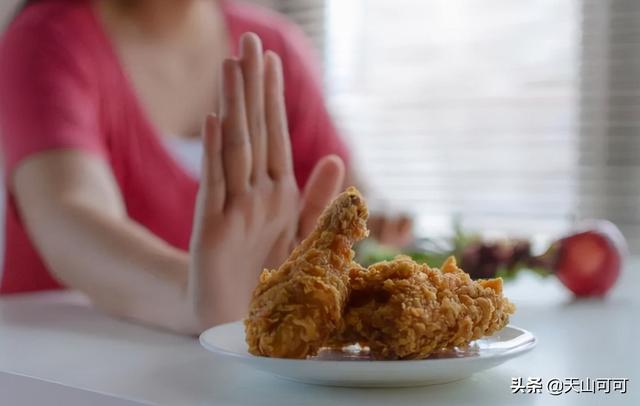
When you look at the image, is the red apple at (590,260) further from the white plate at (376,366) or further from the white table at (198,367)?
the white plate at (376,366)

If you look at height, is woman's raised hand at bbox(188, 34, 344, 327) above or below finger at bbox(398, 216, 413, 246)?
above

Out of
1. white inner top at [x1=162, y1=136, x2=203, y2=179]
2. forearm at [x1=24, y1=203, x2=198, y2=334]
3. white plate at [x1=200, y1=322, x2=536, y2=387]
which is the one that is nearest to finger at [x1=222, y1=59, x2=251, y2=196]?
forearm at [x1=24, y1=203, x2=198, y2=334]

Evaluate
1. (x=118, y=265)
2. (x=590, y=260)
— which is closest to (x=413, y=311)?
(x=118, y=265)

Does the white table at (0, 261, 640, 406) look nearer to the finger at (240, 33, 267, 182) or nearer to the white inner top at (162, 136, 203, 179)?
the finger at (240, 33, 267, 182)

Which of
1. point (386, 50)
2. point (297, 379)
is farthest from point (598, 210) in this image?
point (297, 379)

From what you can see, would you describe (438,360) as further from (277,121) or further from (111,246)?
(111,246)

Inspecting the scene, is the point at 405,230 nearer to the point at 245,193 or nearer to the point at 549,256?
the point at 549,256
